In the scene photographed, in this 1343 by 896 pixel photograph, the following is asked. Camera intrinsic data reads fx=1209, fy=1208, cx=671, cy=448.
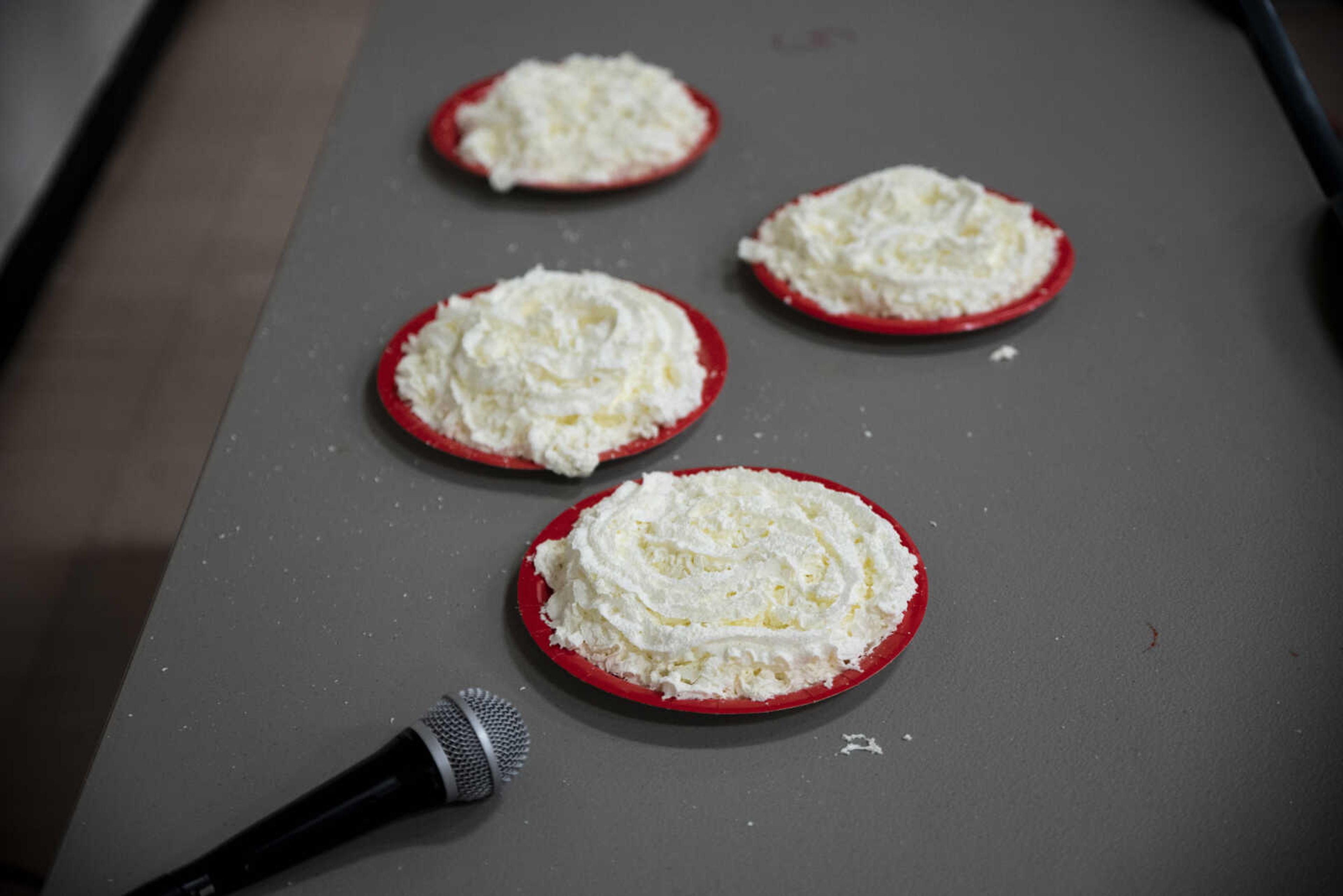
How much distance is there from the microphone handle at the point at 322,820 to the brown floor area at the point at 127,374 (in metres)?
1.23

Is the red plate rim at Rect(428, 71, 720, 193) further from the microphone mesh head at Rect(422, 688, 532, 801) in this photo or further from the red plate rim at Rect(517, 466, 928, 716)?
the microphone mesh head at Rect(422, 688, 532, 801)

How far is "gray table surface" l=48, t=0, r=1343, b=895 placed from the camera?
1.06 meters

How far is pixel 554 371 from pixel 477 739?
0.59 metres

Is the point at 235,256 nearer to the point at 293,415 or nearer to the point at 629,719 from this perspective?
the point at 293,415

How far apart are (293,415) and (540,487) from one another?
37cm

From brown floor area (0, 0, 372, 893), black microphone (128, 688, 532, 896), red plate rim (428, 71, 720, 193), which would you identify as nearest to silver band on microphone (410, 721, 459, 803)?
black microphone (128, 688, 532, 896)

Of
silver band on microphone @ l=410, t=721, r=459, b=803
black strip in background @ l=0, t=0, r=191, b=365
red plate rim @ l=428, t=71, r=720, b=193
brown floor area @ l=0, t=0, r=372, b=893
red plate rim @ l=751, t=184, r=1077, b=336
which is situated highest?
silver band on microphone @ l=410, t=721, r=459, b=803

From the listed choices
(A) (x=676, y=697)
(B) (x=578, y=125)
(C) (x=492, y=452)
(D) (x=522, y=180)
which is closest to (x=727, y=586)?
(A) (x=676, y=697)

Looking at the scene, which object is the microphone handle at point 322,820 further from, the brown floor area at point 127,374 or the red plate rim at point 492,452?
the brown floor area at point 127,374

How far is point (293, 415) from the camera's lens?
1.59 meters

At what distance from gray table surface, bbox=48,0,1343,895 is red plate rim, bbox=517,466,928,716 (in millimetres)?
31

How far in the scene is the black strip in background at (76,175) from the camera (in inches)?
129

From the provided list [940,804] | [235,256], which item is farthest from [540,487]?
[235,256]

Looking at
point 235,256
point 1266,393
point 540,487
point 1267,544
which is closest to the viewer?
point 1267,544
